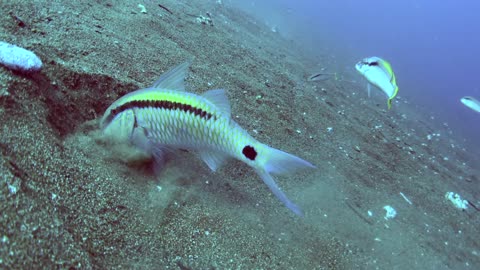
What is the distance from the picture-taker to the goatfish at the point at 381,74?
15.7 ft

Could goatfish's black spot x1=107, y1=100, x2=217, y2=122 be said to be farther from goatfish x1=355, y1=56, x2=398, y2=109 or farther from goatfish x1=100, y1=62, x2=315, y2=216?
goatfish x1=355, y1=56, x2=398, y2=109

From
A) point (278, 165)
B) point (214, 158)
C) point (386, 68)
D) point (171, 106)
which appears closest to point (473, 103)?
point (386, 68)

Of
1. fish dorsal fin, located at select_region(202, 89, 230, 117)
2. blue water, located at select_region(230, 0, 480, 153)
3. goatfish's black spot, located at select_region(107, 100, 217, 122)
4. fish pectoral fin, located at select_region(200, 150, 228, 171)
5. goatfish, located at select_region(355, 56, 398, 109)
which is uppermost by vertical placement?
blue water, located at select_region(230, 0, 480, 153)

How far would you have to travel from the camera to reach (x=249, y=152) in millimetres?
2359

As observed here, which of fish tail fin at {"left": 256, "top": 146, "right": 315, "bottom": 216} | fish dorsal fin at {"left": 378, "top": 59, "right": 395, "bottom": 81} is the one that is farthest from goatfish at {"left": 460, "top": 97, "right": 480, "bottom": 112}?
fish tail fin at {"left": 256, "top": 146, "right": 315, "bottom": 216}

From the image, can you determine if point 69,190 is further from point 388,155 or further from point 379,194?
point 388,155

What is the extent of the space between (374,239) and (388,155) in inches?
126

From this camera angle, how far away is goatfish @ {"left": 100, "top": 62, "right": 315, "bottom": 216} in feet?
7.83

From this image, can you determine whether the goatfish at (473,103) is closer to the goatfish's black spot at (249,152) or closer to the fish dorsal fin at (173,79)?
the goatfish's black spot at (249,152)

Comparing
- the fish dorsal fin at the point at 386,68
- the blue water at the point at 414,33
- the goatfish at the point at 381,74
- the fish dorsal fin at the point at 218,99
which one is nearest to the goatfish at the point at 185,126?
the fish dorsal fin at the point at 218,99

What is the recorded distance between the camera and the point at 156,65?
415 cm

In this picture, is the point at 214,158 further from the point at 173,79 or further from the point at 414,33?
the point at 414,33

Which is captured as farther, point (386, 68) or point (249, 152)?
point (386, 68)

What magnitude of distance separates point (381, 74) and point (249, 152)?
357 centimetres
